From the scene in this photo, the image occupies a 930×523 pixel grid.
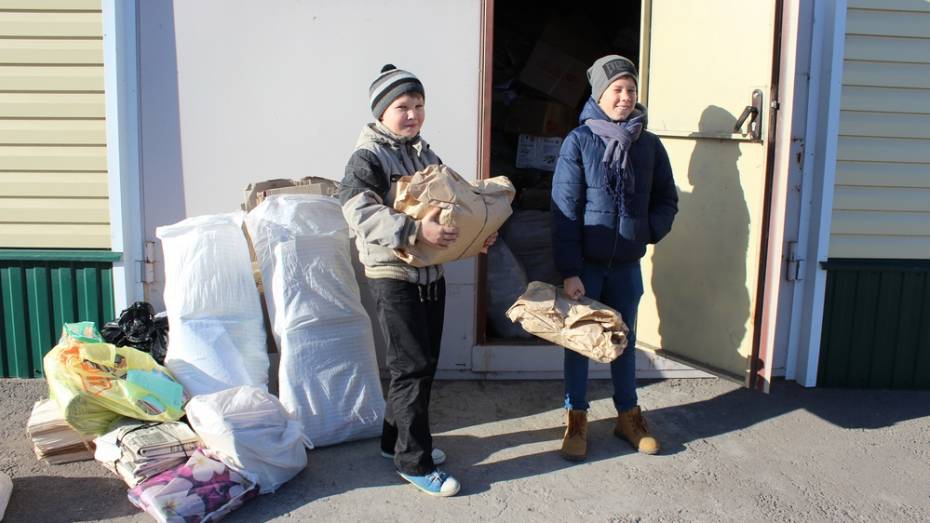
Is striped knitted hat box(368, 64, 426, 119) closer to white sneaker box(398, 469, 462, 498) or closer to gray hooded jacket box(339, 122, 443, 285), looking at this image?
gray hooded jacket box(339, 122, 443, 285)

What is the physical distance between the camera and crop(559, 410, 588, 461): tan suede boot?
375 centimetres

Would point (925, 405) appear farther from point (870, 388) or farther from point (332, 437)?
point (332, 437)

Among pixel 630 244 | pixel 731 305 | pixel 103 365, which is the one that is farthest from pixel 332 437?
pixel 731 305

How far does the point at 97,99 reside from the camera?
425 centimetres

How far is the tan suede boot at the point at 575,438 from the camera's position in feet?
12.3

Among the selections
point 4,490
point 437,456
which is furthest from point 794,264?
point 4,490

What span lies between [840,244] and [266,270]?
118 inches

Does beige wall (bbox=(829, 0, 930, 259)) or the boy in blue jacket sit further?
beige wall (bbox=(829, 0, 930, 259))

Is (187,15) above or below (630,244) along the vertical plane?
above

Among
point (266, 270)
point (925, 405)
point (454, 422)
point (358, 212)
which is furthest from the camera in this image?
point (925, 405)

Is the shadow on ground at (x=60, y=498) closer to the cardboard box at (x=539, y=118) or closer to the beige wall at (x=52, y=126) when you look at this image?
the beige wall at (x=52, y=126)

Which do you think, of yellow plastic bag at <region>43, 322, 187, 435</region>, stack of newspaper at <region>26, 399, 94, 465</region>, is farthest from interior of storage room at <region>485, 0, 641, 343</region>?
stack of newspaper at <region>26, 399, 94, 465</region>

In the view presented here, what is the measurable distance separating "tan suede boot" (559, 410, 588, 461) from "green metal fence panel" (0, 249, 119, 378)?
2427 mm

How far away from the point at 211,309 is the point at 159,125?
1086 mm
